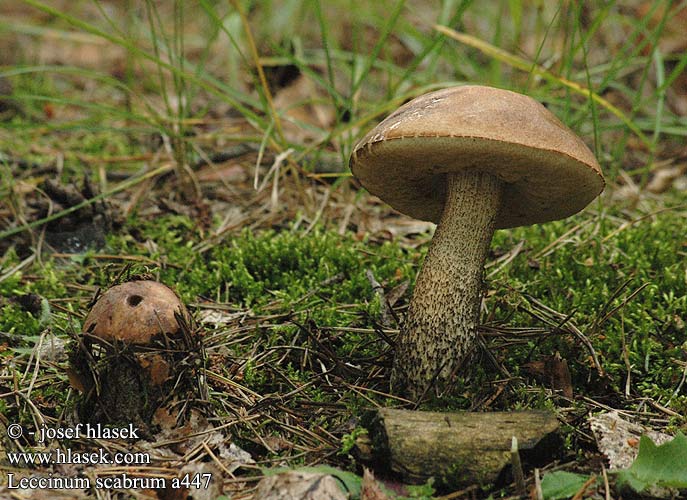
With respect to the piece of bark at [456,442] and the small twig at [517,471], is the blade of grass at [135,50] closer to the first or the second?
the piece of bark at [456,442]

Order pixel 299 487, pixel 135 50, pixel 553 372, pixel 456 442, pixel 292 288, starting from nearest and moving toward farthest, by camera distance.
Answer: pixel 299 487 → pixel 456 442 → pixel 553 372 → pixel 292 288 → pixel 135 50

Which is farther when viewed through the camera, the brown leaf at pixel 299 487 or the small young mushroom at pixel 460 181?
the small young mushroom at pixel 460 181

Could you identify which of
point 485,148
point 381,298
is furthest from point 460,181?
point 381,298

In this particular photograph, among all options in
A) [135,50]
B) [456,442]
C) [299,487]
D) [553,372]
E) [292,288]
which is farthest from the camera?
[135,50]

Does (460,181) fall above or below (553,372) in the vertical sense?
above

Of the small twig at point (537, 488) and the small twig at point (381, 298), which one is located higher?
the small twig at point (381, 298)

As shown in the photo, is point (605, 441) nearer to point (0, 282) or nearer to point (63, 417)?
point (63, 417)

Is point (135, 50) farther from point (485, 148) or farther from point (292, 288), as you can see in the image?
point (485, 148)

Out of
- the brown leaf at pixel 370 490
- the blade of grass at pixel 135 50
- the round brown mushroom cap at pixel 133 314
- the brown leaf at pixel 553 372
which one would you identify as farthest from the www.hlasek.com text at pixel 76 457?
the blade of grass at pixel 135 50
